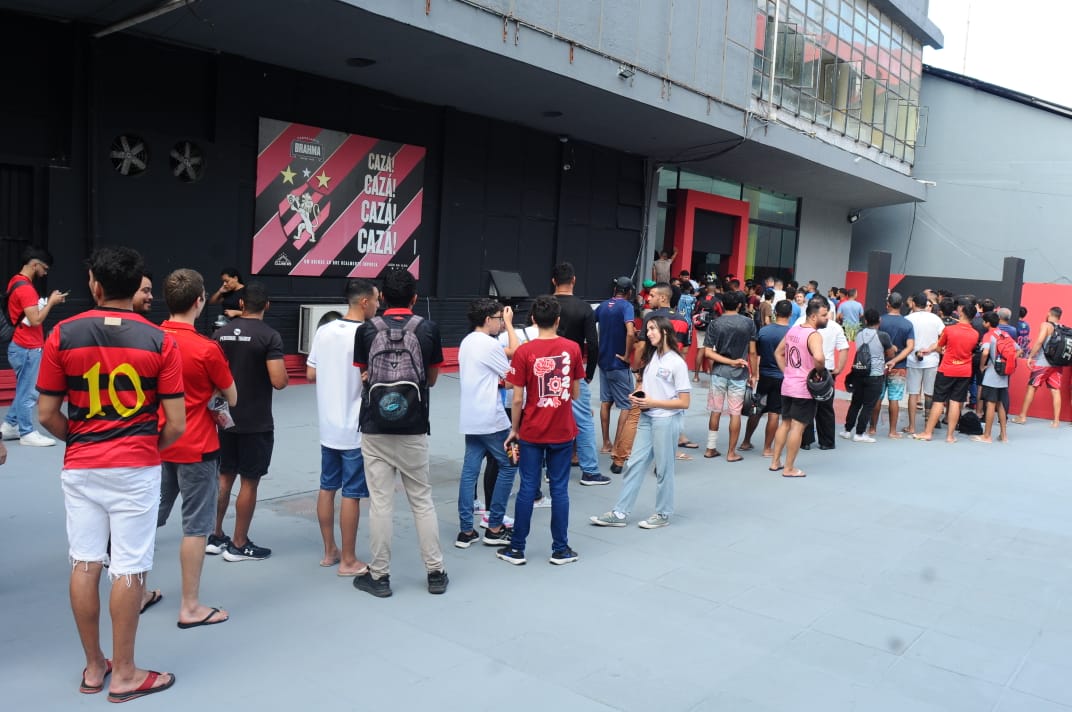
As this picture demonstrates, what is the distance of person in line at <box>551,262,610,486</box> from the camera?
738 centimetres

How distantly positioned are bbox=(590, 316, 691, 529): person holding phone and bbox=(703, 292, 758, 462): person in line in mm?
2458

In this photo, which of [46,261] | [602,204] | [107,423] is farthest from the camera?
[602,204]

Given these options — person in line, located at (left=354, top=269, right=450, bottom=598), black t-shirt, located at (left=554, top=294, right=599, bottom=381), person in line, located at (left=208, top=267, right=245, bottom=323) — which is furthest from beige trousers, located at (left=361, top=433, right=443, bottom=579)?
black t-shirt, located at (left=554, top=294, right=599, bottom=381)

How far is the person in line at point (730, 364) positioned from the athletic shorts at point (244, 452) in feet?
16.9

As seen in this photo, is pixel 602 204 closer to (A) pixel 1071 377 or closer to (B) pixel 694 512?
(A) pixel 1071 377

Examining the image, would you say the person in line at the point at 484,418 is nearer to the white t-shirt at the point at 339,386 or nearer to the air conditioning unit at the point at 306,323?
the white t-shirt at the point at 339,386

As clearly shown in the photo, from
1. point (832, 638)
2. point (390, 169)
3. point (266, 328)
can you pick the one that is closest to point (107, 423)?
point (266, 328)

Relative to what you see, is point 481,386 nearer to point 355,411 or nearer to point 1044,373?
point 355,411

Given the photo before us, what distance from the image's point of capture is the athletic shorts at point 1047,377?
1277cm

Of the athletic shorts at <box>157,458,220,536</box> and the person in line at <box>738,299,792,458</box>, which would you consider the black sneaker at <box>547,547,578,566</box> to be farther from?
the person in line at <box>738,299,792,458</box>

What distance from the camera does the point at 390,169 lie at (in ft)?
42.9

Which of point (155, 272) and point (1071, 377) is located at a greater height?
point (155, 272)

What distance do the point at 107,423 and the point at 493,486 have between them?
3107mm

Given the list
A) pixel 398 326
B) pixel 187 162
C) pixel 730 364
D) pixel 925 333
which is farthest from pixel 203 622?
pixel 925 333
